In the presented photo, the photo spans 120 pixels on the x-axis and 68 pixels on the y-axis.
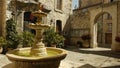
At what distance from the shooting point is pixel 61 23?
55.1 feet

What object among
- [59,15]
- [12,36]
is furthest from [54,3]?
[12,36]

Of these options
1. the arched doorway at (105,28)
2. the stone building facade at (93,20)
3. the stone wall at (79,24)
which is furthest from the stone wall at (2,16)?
the arched doorway at (105,28)

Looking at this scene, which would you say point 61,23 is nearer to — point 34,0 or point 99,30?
point 34,0

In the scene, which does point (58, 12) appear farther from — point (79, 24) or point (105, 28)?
point (105, 28)

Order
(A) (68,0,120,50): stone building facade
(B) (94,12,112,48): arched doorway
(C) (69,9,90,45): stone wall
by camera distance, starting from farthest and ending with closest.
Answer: (B) (94,12,112,48): arched doorway → (C) (69,9,90,45): stone wall → (A) (68,0,120,50): stone building facade

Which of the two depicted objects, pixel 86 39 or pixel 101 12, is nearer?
pixel 101 12

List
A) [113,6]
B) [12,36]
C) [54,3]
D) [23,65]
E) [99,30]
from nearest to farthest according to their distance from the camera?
[23,65]
[12,36]
[113,6]
[54,3]
[99,30]

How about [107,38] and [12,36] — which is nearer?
[12,36]

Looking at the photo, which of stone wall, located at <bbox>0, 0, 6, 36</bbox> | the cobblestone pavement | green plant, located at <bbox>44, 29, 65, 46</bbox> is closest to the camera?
the cobblestone pavement

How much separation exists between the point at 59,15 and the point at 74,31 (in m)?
2.57

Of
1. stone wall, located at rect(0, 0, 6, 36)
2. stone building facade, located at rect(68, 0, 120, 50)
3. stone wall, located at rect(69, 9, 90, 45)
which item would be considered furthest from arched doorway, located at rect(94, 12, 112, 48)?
Result: stone wall, located at rect(0, 0, 6, 36)

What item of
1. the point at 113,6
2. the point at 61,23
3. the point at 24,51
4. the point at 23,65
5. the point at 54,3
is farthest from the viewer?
the point at 61,23

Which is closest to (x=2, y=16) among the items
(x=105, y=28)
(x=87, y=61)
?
(x=87, y=61)

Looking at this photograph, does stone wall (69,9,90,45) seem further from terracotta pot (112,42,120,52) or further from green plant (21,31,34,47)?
green plant (21,31,34,47)
